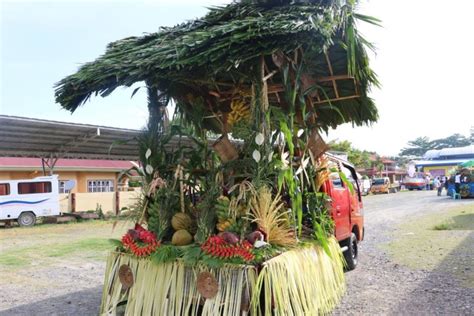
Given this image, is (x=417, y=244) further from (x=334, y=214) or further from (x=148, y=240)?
(x=148, y=240)

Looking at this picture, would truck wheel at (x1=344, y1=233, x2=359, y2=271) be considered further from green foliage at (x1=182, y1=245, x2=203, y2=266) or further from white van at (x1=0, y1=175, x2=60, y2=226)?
white van at (x1=0, y1=175, x2=60, y2=226)

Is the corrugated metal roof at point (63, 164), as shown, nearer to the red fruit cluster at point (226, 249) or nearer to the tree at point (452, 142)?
the red fruit cluster at point (226, 249)

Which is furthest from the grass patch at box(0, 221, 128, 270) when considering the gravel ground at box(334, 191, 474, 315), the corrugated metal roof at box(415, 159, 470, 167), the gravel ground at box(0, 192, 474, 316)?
the corrugated metal roof at box(415, 159, 470, 167)

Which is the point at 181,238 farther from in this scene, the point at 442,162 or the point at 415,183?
the point at 442,162

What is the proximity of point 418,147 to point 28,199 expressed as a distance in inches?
3081

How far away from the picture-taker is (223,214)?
4004 mm

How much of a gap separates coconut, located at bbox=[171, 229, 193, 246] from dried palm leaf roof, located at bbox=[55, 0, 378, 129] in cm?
157

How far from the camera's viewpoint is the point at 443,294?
5.43m

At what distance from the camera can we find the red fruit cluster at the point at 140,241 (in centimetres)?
407

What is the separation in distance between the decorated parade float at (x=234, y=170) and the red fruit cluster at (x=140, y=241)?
0.02 metres

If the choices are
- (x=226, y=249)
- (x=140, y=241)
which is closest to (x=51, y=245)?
(x=140, y=241)

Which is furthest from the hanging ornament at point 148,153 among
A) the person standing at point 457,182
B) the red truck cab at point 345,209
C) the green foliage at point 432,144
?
the green foliage at point 432,144

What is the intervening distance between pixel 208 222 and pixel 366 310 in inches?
88.7

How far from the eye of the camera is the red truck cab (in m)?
5.88
